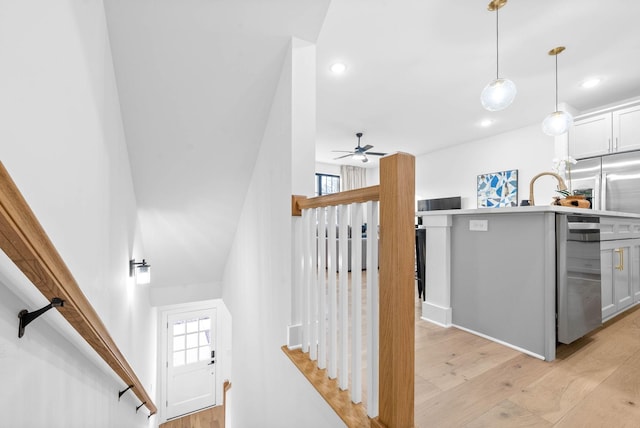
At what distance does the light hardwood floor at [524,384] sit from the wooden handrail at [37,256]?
1.35 m

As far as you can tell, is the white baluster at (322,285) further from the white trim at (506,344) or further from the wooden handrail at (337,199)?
the white trim at (506,344)

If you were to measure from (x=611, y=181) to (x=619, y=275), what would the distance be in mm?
2194

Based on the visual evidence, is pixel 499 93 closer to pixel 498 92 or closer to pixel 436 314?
pixel 498 92

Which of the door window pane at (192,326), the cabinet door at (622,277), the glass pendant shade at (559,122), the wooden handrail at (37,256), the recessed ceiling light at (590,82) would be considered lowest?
the door window pane at (192,326)

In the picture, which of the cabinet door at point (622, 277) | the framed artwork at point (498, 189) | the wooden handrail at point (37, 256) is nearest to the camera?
the wooden handrail at point (37, 256)

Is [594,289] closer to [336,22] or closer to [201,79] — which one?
[336,22]

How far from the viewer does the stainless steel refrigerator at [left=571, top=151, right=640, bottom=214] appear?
11.7 feet

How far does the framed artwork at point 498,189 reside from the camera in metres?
5.20

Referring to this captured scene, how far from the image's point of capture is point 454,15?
2410mm

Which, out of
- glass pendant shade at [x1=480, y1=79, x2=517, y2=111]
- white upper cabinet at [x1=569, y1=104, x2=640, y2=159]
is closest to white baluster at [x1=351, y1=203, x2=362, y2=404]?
glass pendant shade at [x1=480, y1=79, x2=517, y2=111]

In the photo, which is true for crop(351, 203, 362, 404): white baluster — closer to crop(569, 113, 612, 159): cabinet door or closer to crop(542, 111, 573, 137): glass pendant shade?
crop(542, 111, 573, 137): glass pendant shade

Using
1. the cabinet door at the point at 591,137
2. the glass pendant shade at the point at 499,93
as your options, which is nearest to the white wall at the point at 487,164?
the cabinet door at the point at 591,137

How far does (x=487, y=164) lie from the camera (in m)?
5.68

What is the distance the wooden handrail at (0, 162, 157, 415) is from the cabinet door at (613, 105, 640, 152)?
561cm
